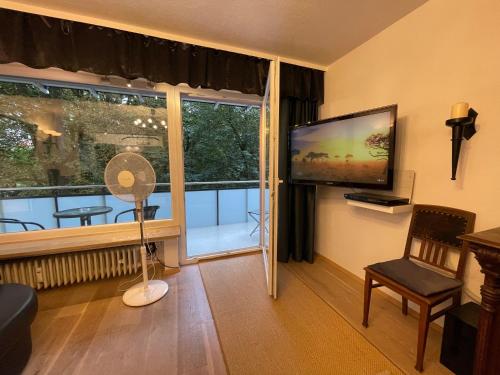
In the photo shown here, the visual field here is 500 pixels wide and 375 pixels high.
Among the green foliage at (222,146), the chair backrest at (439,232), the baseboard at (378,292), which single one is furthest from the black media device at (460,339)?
the green foliage at (222,146)

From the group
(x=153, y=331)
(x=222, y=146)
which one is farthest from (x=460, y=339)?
(x=222, y=146)

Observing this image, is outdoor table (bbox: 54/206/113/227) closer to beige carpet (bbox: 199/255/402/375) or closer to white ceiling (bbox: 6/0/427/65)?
beige carpet (bbox: 199/255/402/375)

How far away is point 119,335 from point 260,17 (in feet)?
8.75

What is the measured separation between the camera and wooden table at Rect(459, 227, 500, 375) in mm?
895

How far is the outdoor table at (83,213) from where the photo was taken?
219 centimetres

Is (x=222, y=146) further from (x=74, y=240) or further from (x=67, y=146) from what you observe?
(x=74, y=240)

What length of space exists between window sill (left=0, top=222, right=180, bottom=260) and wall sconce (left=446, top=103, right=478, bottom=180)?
242cm

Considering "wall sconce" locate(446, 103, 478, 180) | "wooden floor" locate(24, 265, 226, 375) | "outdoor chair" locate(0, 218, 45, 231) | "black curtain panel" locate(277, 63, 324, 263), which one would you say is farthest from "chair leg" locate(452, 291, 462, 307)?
"outdoor chair" locate(0, 218, 45, 231)

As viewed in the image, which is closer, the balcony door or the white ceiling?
the white ceiling

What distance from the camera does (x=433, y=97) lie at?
5.23ft

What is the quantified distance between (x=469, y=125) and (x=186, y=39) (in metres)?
2.36

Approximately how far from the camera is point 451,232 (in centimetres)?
149

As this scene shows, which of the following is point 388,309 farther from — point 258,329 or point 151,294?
point 151,294

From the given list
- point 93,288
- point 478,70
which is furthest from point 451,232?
point 93,288
